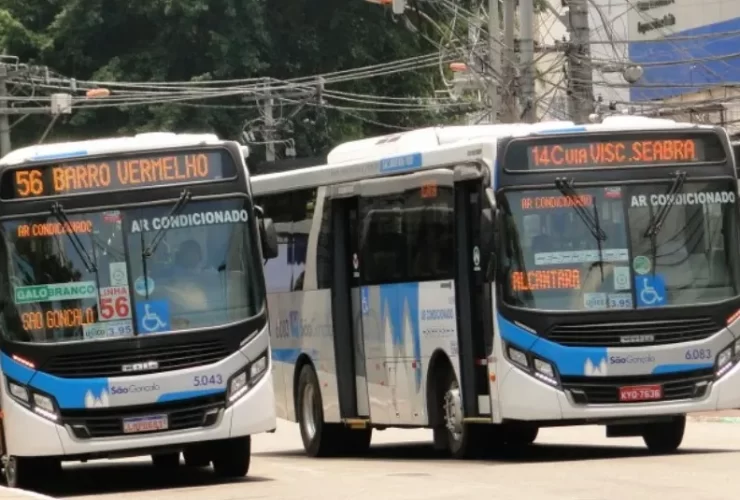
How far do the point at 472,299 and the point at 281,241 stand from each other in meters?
4.76

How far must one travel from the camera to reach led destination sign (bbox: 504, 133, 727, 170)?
17297 mm

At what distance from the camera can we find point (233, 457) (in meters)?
17.4

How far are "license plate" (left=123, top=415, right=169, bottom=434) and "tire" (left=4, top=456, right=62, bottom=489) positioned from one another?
1157 millimetres

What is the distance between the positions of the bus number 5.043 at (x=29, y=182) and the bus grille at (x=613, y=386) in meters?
4.99

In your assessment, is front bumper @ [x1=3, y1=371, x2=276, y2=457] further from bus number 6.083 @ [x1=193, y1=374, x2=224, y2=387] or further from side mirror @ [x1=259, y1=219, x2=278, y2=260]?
side mirror @ [x1=259, y1=219, x2=278, y2=260]

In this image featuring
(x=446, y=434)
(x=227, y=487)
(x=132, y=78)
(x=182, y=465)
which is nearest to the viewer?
(x=227, y=487)

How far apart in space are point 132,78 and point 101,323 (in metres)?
31.5

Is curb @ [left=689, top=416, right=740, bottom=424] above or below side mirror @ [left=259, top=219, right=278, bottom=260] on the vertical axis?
below

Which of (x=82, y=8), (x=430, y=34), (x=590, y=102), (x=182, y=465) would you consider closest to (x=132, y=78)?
(x=82, y=8)

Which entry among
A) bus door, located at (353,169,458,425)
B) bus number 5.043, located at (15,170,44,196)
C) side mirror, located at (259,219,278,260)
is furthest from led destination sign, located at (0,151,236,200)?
bus door, located at (353,169,458,425)

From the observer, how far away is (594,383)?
17.0 metres

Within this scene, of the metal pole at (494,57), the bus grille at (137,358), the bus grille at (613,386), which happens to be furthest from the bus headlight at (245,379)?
the metal pole at (494,57)

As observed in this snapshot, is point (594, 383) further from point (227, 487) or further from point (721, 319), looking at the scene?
point (227, 487)

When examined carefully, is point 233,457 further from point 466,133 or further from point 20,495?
point 466,133
